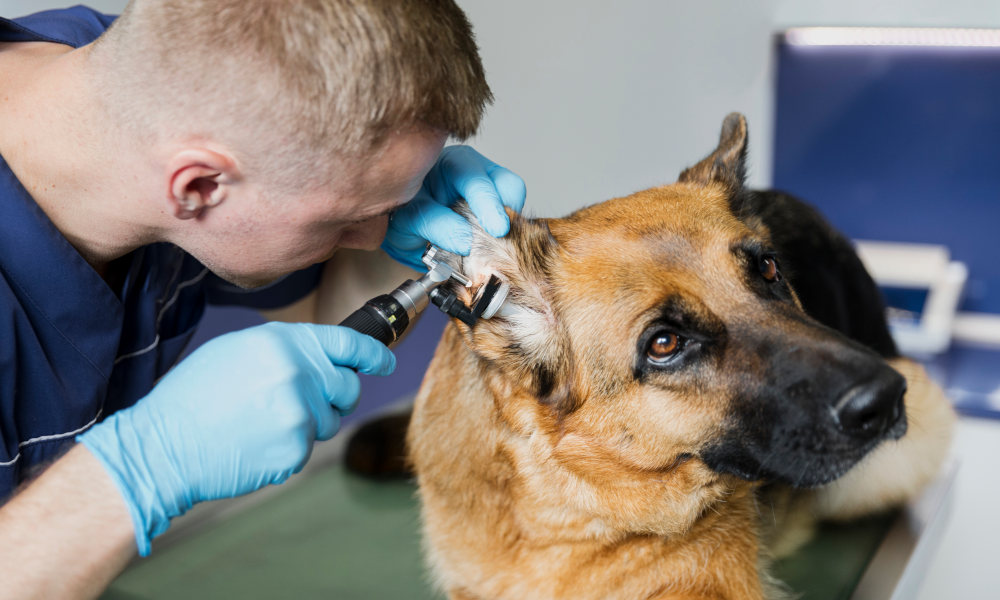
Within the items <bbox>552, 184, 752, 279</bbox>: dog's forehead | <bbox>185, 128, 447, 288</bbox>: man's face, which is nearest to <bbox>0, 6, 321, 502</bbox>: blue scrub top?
<bbox>185, 128, 447, 288</bbox>: man's face

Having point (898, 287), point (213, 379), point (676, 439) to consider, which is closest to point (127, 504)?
point (213, 379)

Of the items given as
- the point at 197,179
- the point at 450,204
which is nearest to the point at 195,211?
the point at 197,179

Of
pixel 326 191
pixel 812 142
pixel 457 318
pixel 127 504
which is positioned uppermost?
pixel 812 142

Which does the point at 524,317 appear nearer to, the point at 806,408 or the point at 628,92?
the point at 806,408

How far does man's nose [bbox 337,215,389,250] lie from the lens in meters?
1.30

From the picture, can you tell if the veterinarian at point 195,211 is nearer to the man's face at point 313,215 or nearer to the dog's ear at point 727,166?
the man's face at point 313,215

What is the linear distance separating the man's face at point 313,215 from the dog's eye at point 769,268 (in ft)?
1.96

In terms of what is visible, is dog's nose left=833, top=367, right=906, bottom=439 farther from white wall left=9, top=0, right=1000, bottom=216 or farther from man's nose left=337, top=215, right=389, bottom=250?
white wall left=9, top=0, right=1000, bottom=216

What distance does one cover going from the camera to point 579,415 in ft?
4.28

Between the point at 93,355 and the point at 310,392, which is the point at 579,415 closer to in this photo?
the point at 310,392

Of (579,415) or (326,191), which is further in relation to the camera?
(579,415)

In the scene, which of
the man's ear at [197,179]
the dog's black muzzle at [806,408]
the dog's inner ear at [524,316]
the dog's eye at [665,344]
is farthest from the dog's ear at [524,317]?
the man's ear at [197,179]

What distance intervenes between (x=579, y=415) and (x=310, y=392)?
17.3 inches

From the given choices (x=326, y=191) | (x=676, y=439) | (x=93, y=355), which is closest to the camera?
(x=326, y=191)
